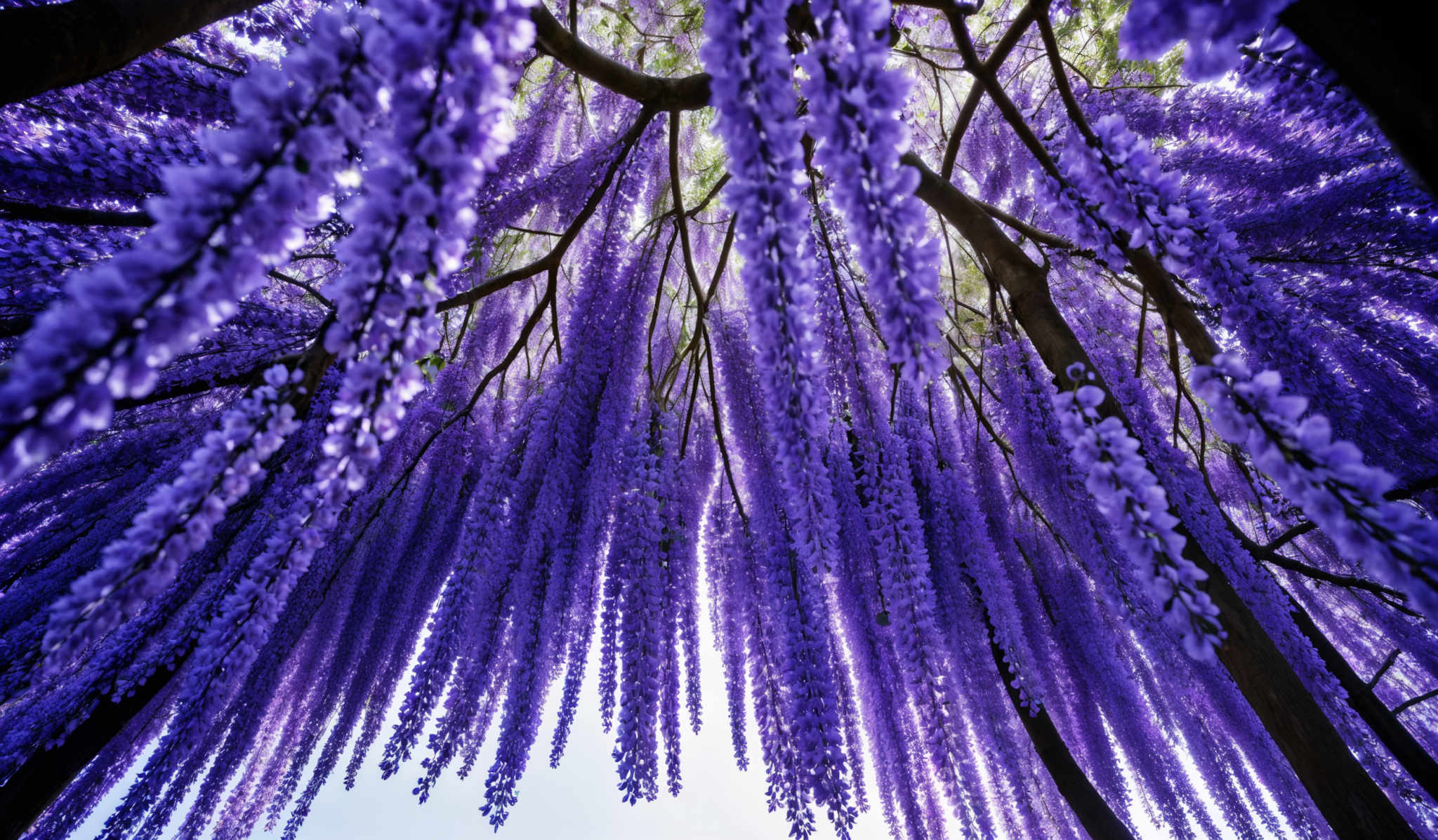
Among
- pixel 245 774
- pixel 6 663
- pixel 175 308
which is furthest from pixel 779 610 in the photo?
pixel 245 774

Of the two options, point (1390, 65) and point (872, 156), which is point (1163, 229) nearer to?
point (1390, 65)

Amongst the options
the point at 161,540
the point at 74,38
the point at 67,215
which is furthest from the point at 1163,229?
the point at 67,215

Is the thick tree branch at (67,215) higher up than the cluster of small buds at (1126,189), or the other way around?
the thick tree branch at (67,215)

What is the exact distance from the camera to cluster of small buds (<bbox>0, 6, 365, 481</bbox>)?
1.58 ft

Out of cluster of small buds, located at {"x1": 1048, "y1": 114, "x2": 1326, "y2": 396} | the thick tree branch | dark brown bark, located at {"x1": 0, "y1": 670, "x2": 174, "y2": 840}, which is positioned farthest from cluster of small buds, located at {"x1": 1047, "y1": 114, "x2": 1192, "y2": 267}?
dark brown bark, located at {"x1": 0, "y1": 670, "x2": 174, "y2": 840}

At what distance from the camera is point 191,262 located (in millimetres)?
528

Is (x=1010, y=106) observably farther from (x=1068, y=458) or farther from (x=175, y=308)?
(x=175, y=308)

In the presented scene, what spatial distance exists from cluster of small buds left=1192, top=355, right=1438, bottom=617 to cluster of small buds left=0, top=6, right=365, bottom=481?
1119 mm

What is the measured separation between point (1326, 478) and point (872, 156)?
0.70 meters

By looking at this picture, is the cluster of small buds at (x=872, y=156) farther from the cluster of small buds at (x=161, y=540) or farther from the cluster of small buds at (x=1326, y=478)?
the cluster of small buds at (x=161, y=540)

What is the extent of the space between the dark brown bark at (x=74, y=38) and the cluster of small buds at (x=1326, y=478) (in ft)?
7.71

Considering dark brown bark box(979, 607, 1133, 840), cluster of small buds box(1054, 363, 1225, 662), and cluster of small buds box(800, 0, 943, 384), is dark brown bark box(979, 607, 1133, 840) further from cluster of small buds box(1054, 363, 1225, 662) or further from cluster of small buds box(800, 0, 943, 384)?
cluster of small buds box(800, 0, 943, 384)

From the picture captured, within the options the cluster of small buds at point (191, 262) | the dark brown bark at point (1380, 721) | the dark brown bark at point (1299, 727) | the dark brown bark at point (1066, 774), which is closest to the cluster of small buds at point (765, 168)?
the cluster of small buds at point (191, 262)

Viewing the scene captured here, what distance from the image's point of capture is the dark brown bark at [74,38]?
1242 millimetres
